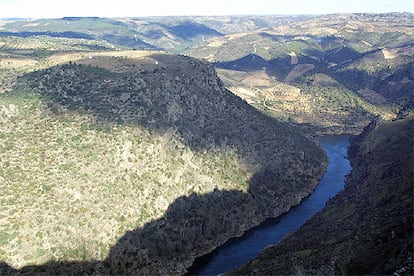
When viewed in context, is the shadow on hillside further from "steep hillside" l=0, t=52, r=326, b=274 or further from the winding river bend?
the winding river bend

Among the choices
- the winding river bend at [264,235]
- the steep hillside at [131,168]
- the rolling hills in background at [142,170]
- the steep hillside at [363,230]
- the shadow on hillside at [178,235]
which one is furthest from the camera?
the winding river bend at [264,235]

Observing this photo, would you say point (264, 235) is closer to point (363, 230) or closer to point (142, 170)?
point (363, 230)

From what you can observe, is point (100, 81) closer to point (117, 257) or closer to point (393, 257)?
point (117, 257)

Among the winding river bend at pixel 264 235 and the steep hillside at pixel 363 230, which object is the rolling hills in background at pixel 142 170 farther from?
the winding river bend at pixel 264 235

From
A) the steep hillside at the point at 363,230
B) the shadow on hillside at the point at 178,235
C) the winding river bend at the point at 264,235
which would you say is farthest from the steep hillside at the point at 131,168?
the steep hillside at the point at 363,230

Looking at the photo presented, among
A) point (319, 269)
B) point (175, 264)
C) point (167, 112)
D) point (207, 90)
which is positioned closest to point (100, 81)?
point (167, 112)

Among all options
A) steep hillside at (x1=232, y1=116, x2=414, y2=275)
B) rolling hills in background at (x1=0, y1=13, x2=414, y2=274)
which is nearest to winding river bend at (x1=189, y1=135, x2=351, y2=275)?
rolling hills in background at (x1=0, y1=13, x2=414, y2=274)
